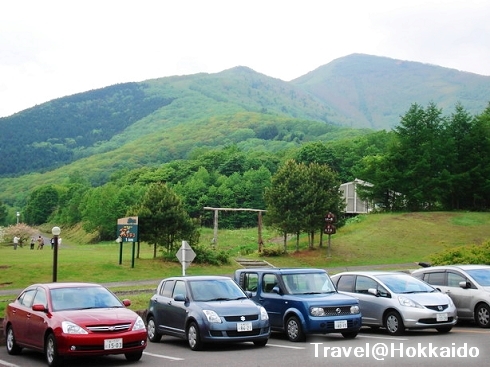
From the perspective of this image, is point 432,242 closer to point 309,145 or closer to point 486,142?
point 486,142

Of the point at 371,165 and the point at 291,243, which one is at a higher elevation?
the point at 371,165

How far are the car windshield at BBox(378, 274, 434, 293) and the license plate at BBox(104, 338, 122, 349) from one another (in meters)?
8.08

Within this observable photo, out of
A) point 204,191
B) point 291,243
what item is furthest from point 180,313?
point 204,191

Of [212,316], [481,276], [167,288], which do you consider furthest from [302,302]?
[481,276]

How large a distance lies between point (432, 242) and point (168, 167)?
103m

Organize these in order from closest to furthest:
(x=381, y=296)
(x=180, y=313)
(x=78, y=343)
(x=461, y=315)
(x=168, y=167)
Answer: (x=78, y=343) → (x=180, y=313) → (x=381, y=296) → (x=461, y=315) → (x=168, y=167)

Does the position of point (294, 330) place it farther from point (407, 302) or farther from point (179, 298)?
point (407, 302)

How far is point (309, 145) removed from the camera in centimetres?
11694

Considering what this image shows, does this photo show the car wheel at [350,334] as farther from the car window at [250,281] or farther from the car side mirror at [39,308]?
the car side mirror at [39,308]

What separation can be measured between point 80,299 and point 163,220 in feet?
98.3

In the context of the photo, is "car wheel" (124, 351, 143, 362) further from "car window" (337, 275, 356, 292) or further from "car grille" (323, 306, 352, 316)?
"car window" (337, 275, 356, 292)

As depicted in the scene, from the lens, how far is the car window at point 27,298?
15.2 meters

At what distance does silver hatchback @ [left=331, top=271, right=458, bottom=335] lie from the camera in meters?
17.3

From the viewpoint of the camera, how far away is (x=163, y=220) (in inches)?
1754
